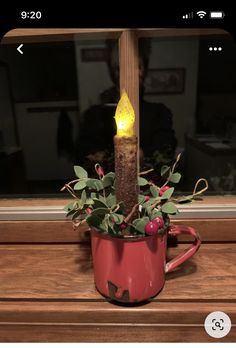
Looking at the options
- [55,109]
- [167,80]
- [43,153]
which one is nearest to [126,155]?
[43,153]

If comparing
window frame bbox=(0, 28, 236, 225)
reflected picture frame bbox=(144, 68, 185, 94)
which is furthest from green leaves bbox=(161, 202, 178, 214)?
reflected picture frame bbox=(144, 68, 185, 94)

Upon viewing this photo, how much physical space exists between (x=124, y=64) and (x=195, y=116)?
48 cm

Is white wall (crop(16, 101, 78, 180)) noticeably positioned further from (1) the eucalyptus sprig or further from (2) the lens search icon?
(2) the lens search icon

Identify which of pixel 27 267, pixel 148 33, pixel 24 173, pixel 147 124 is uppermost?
pixel 148 33

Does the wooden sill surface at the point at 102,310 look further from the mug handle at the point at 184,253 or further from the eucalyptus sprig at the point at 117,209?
the eucalyptus sprig at the point at 117,209

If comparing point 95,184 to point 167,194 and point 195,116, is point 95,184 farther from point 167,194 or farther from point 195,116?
point 195,116

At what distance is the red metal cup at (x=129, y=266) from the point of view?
0.62m

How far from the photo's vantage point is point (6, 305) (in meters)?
0.68

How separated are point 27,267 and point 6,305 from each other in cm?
14

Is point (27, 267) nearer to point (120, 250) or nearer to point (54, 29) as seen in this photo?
point (120, 250)

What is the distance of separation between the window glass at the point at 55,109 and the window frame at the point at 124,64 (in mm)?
33

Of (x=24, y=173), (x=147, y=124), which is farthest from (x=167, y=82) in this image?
(x=24, y=173)

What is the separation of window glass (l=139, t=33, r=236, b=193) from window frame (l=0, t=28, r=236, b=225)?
0.13 feet

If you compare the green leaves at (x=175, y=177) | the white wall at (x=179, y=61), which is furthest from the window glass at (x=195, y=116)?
the green leaves at (x=175, y=177)
